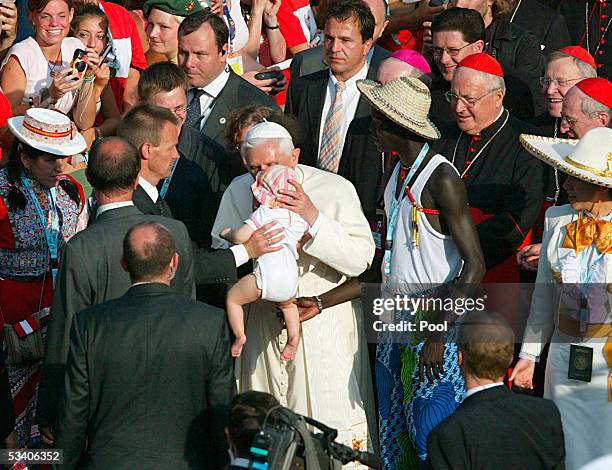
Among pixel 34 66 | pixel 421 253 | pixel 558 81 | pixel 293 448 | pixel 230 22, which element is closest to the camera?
pixel 293 448

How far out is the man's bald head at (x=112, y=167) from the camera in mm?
5895

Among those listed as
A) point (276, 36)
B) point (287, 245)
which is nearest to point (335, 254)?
point (287, 245)

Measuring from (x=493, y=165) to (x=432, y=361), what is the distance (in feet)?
4.89

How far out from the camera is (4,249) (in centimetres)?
705

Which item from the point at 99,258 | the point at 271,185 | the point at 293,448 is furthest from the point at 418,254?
the point at 293,448

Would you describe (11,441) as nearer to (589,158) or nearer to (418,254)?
(418,254)

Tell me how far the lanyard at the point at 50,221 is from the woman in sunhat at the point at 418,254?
190 centimetres

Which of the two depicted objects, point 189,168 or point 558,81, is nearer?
point 189,168

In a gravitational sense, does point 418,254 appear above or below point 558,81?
below

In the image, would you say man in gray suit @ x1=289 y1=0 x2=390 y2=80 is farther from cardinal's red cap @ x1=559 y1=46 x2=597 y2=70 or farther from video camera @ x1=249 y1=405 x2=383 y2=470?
video camera @ x1=249 y1=405 x2=383 y2=470

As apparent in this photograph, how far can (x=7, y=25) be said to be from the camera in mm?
9109

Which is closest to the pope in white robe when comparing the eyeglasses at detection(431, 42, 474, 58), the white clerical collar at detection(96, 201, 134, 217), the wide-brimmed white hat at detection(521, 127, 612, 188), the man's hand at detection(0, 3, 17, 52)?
the white clerical collar at detection(96, 201, 134, 217)

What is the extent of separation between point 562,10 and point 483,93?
10.9ft

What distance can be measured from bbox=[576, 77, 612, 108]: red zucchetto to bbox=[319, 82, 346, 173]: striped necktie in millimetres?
1652
